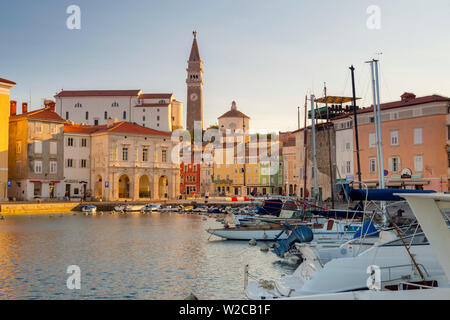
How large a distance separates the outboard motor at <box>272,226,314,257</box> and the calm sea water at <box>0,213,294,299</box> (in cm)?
71

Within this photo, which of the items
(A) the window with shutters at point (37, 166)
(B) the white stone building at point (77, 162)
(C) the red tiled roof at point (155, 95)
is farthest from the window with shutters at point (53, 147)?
(C) the red tiled roof at point (155, 95)

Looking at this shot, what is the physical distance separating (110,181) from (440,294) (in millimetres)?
70567

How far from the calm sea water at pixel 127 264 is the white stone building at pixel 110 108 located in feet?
262

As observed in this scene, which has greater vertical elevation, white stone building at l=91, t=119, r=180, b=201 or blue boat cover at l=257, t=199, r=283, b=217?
white stone building at l=91, t=119, r=180, b=201

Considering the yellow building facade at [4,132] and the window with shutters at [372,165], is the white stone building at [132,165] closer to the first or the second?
the yellow building facade at [4,132]

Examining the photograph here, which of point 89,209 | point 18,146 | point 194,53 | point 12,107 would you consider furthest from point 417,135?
point 194,53

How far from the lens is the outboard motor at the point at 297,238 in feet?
73.5

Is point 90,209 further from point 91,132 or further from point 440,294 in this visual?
point 440,294

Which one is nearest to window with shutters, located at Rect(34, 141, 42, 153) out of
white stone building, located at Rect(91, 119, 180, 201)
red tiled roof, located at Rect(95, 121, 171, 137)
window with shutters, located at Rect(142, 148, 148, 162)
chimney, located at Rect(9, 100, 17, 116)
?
→ chimney, located at Rect(9, 100, 17, 116)

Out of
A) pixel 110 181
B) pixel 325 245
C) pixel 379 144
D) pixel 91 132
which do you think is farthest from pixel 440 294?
pixel 91 132

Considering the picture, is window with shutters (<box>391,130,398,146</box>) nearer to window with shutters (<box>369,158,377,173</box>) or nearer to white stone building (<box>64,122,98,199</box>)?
window with shutters (<box>369,158,377,173</box>)

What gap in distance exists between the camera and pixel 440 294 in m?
9.46

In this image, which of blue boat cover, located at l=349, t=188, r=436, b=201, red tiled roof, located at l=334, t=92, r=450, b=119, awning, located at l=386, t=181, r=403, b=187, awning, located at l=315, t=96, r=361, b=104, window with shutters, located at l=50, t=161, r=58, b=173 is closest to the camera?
blue boat cover, located at l=349, t=188, r=436, b=201

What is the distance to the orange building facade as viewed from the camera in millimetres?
48281
